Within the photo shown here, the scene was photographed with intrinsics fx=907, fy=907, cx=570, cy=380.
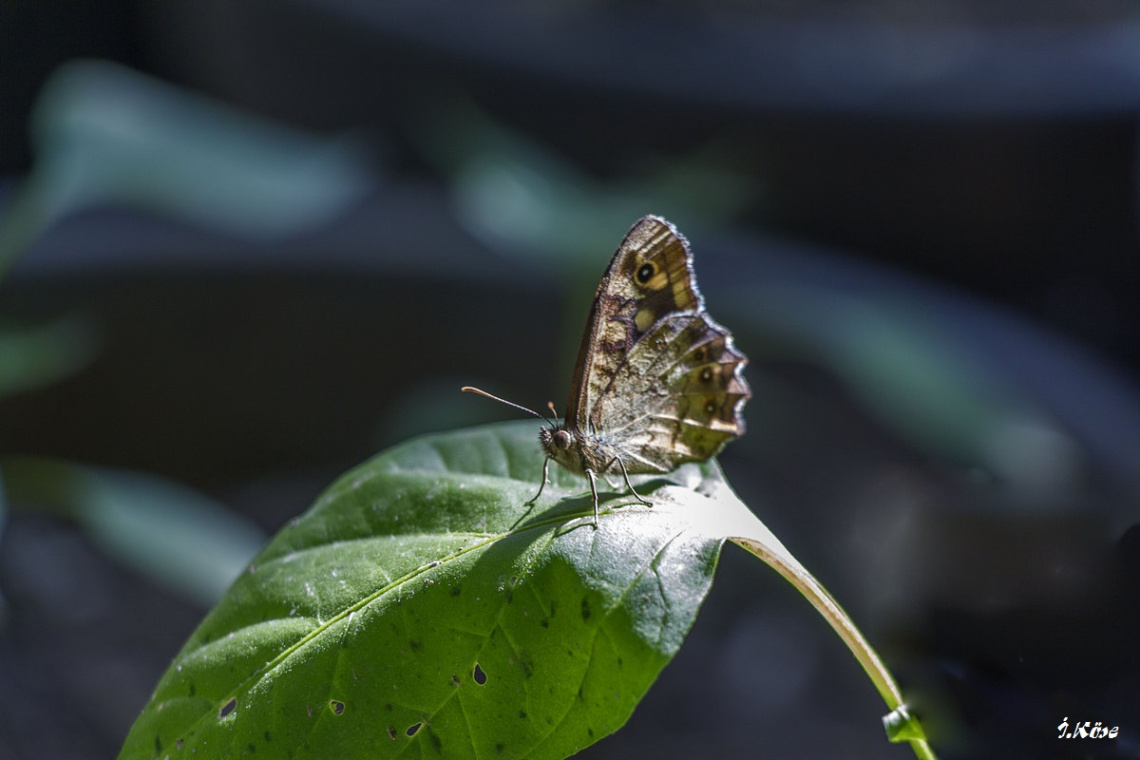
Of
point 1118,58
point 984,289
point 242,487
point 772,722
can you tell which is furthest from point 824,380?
Answer: point 242,487

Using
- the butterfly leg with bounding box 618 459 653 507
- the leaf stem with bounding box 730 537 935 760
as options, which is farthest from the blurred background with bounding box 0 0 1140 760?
the butterfly leg with bounding box 618 459 653 507

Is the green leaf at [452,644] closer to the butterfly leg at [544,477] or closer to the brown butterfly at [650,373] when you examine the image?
the butterfly leg at [544,477]

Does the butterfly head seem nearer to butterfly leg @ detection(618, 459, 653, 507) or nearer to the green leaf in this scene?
butterfly leg @ detection(618, 459, 653, 507)

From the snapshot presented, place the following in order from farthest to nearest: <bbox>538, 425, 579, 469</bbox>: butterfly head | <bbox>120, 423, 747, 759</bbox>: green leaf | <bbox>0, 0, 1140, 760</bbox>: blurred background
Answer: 1. <bbox>0, 0, 1140, 760</bbox>: blurred background
2. <bbox>538, 425, 579, 469</bbox>: butterfly head
3. <bbox>120, 423, 747, 759</bbox>: green leaf

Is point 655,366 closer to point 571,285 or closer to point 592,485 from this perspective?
point 592,485

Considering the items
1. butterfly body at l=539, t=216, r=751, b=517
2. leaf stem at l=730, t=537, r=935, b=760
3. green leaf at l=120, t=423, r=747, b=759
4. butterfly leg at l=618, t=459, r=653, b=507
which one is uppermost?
butterfly body at l=539, t=216, r=751, b=517

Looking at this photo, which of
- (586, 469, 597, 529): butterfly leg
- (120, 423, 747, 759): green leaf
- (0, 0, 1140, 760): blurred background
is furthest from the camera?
(0, 0, 1140, 760): blurred background

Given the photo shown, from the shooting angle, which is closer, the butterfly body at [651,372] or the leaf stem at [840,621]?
the leaf stem at [840,621]

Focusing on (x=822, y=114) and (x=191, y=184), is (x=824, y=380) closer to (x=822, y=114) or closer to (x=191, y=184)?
(x=822, y=114)

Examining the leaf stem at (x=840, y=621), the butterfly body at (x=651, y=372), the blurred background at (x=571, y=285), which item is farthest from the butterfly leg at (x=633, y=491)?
the blurred background at (x=571, y=285)
